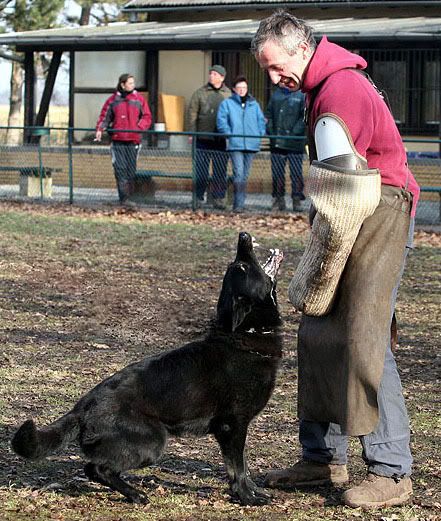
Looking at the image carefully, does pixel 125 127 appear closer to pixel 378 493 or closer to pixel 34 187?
pixel 34 187

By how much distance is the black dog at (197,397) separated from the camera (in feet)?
15.2

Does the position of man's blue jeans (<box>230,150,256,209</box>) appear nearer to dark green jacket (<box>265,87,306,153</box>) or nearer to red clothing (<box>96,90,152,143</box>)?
dark green jacket (<box>265,87,306,153</box>)

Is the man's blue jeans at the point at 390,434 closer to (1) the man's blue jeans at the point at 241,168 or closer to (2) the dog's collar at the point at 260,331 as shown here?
(2) the dog's collar at the point at 260,331

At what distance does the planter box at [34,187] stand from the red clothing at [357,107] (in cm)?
1466

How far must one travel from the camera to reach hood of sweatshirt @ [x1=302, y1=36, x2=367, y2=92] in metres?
4.50

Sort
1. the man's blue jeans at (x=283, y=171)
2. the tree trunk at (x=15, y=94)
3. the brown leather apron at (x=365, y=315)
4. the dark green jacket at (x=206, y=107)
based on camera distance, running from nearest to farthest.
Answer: the brown leather apron at (x=365, y=315)
the man's blue jeans at (x=283, y=171)
the dark green jacket at (x=206, y=107)
the tree trunk at (x=15, y=94)

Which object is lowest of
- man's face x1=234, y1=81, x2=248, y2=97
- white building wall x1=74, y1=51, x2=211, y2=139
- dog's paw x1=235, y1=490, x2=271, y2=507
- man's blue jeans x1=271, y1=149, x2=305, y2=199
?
dog's paw x1=235, y1=490, x2=271, y2=507

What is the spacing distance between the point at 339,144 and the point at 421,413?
2.58 m

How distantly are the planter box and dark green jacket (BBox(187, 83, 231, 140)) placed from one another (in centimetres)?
295

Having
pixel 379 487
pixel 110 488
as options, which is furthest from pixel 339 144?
pixel 110 488

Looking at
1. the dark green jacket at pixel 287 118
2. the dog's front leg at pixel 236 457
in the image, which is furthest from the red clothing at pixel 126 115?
the dog's front leg at pixel 236 457

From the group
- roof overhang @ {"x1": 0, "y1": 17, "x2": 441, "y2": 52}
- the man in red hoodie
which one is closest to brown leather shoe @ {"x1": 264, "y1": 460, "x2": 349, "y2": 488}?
the man in red hoodie

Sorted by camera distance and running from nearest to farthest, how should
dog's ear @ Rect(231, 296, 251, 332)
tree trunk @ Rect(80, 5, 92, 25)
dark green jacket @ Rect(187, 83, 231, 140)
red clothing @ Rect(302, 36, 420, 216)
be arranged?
red clothing @ Rect(302, 36, 420, 216) < dog's ear @ Rect(231, 296, 251, 332) < dark green jacket @ Rect(187, 83, 231, 140) < tree trunk @ Rect(80, 5, 92, 25)

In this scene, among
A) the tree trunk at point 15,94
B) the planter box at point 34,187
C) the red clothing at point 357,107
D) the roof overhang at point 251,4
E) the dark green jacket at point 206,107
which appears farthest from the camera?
the tree trunk at point 15,94
